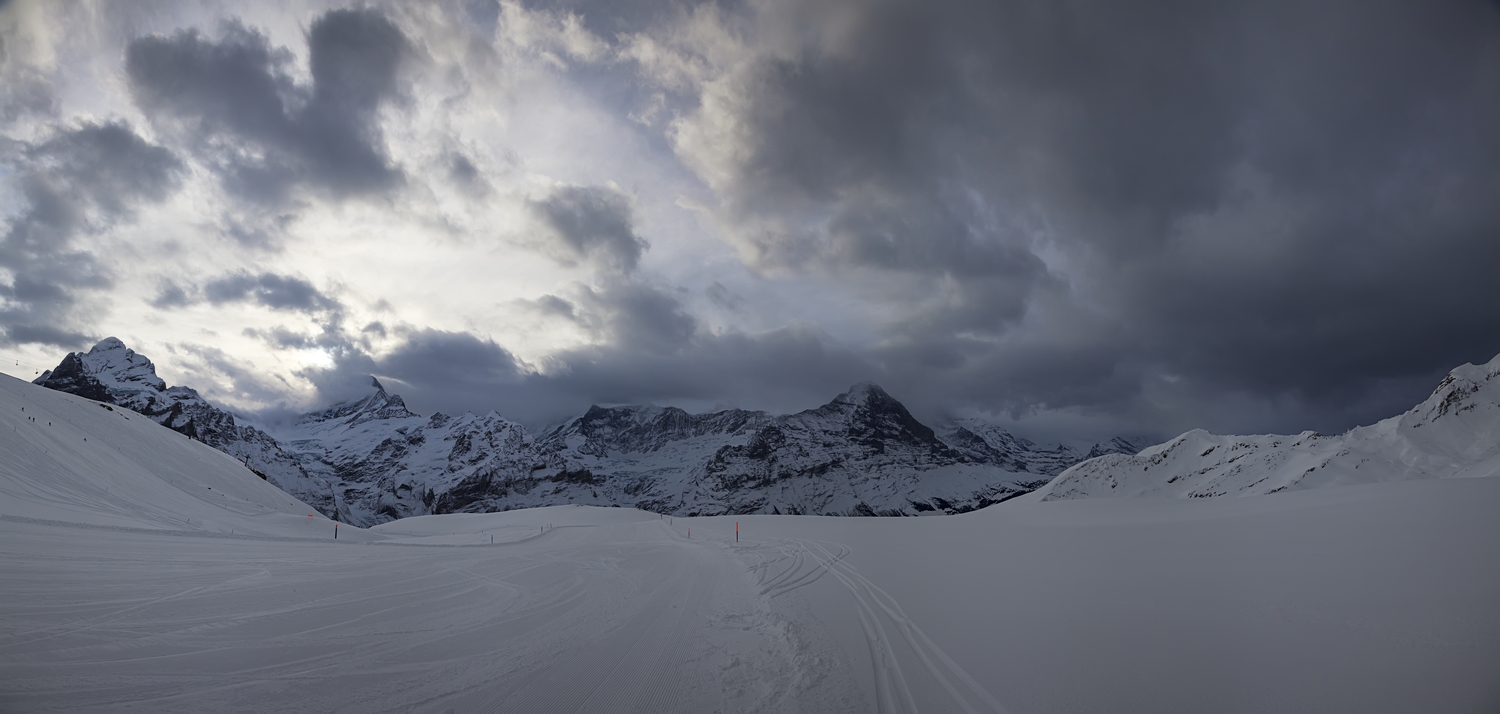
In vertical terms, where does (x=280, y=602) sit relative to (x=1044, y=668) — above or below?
below

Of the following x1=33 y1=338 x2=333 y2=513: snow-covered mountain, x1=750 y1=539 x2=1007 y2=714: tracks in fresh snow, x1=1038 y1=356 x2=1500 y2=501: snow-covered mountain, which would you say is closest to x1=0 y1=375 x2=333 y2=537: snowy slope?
x1=750 y1=539 x2=1007 y2=714: tracks in fresh snow

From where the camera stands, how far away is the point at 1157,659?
5.86 m

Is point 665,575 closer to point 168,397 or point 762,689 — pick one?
point 762,689

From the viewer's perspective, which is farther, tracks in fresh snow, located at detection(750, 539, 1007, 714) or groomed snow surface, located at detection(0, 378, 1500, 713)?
tracks in fresh snow, located at detection(750, 539, 1007, 714)

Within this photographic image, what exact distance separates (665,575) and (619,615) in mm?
5838

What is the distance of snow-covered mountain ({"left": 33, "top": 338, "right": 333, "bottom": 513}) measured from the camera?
17550 centimetres

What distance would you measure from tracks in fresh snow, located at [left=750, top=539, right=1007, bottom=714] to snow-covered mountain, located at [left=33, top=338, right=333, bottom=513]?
204658mm

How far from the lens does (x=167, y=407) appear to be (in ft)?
594

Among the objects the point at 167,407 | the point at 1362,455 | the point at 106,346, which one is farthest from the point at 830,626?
the point at 106,346


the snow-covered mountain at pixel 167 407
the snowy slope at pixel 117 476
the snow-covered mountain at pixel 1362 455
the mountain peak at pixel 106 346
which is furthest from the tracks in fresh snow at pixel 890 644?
the mountain peak at pixel 106 346

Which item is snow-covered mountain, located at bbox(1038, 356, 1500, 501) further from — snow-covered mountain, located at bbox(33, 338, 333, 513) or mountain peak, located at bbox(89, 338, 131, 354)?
mountain peak, located at bbox(89, 338, 131, 354)

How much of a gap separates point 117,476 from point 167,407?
707 feet

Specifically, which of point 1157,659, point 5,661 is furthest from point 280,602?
point 1157,659

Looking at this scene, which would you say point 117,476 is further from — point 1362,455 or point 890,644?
point 1362,455
